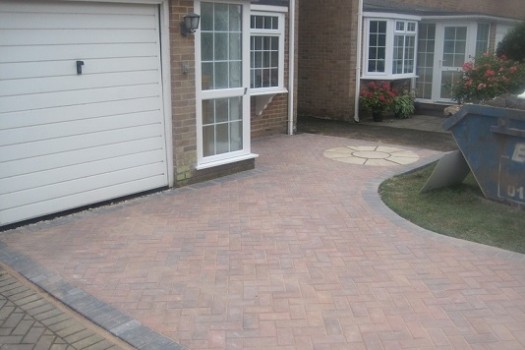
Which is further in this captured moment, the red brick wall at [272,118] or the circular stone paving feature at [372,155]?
the red brick wall at [272,118]

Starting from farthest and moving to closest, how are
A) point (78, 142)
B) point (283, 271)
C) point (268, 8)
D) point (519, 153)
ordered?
point (268, 8) → point (519, 153) → point (78, 142) → point (283, 271)

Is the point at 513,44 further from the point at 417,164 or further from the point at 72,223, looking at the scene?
the point at 72,223

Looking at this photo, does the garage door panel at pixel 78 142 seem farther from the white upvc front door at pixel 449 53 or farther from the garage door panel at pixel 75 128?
the white upvc front door at pixel 449 53

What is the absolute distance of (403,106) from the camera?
49.4 ft

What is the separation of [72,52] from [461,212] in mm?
4878

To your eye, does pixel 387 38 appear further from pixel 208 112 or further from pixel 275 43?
pixel 208 112

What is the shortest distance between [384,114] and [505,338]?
11.5m

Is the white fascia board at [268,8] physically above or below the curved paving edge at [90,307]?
above

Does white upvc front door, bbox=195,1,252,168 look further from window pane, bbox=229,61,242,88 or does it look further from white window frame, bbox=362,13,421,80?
white window frame, bbox=362,13,421,80

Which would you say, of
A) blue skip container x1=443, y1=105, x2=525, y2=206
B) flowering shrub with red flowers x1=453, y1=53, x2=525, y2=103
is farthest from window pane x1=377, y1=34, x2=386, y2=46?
blue skip container x1=443, y1=105, x2=525, y2=206

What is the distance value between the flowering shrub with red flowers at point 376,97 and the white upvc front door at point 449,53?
2343mm

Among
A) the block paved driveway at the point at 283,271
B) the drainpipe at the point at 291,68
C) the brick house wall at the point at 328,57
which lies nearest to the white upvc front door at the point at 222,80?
the block paved driveway at the point at 283,271

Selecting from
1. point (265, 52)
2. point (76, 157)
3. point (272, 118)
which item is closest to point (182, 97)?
point (76, 157)

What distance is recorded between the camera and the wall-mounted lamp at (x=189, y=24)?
7232mm
